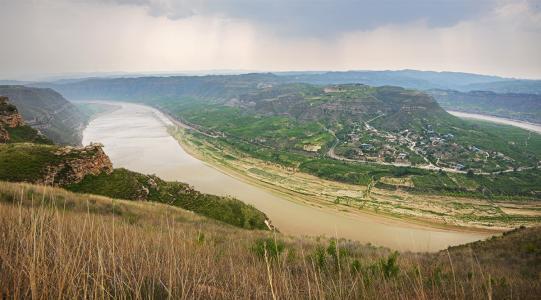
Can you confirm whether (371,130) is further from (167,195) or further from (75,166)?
(75,166)

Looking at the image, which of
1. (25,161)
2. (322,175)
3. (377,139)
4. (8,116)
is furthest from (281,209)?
(377,139)

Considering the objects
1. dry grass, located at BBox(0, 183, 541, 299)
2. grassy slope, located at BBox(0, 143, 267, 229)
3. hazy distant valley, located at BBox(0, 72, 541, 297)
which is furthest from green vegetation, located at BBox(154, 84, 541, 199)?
dry grass, located at BBox(0, 183, 541, 299)

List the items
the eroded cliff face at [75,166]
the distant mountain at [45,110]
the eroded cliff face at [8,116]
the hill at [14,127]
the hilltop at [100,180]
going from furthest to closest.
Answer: the distant mountain at [45,110] < the eroded cliff face at [8,116] < the hill at [14,127] < the eroded cliff face at [75,166] < the hilltop at [100,180]

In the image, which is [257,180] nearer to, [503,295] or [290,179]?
[290,179]

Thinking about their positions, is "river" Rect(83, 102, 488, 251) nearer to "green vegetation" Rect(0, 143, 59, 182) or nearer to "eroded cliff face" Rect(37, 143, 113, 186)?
"eroded cliff face" Rect(37, 143, 113, 186)

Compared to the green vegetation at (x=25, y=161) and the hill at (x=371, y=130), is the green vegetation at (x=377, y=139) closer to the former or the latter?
the hill at (x=371, y=130)

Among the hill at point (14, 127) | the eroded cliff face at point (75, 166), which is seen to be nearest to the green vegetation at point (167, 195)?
the eroded cliff face at point (75, 166)

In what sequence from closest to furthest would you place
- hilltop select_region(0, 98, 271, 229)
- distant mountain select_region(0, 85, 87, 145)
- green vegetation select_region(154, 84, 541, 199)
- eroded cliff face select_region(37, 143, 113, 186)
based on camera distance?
hilltop select_region(0, 98, 271, 229), eroded cliff face select_region(37, 143, 113, 186), green vegetation select_region(154, 84, 541, 199), distant mountain select_region(0, 85, 87, 145)
